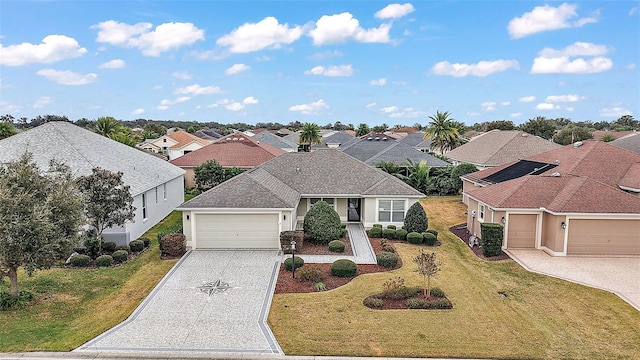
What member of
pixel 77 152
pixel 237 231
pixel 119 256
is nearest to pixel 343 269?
pixel 237 231

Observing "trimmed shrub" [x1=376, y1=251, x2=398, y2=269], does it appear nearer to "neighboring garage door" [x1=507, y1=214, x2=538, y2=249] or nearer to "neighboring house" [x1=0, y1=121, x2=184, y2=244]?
"neighboring garage door" [x1=507, y1=214, x2=538, y2=249]

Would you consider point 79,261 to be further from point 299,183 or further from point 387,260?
point 387,260

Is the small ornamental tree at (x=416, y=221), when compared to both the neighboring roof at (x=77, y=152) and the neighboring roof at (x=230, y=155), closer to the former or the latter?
the neighboring roof at (x=77, y=152)

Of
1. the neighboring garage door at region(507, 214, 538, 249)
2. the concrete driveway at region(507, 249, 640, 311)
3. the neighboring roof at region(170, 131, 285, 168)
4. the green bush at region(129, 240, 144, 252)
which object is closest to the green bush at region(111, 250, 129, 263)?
the green bush at region(129, 240, 144, 252)

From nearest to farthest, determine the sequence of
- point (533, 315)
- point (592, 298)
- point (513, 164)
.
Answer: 1. point (533, 315)
2. point (592, 298)
3. point (513, 164)

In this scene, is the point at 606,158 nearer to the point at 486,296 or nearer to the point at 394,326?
the point at 486,296

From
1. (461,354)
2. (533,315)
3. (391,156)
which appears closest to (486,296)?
(533,315)
